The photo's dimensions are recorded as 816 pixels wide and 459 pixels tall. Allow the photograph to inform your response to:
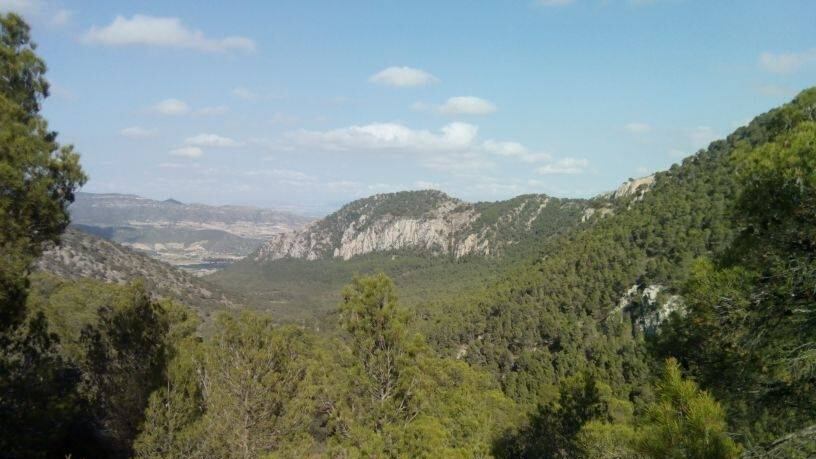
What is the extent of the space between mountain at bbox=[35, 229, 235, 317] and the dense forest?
218ft

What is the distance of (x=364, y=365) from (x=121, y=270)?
107182 mm

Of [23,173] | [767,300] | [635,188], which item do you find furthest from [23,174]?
[635,188]

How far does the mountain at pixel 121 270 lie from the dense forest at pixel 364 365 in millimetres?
66305

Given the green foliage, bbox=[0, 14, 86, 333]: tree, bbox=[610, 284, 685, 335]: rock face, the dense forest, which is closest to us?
the green foliage

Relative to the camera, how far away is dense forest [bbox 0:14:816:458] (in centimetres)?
622

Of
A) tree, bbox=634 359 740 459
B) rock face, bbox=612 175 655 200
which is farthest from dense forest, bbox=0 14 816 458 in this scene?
rock face, bbox=612 175 655 200

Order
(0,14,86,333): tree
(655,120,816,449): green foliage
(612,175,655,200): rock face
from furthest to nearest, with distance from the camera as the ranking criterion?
(612,175,655,200): rock face, (0,14,86,333): tree, (655,120,816,449): green foliage

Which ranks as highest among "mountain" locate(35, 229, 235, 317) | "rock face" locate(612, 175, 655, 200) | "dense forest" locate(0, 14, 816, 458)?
"rock face" locate(612, 175, 655, 200)

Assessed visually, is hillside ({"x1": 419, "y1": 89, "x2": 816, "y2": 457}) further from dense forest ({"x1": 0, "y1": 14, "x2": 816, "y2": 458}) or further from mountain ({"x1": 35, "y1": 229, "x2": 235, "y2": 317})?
mountain ({"x1": 35, "y1": 229, "x2": 235, "y2": 317})

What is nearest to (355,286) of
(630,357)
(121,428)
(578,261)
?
(121,428)

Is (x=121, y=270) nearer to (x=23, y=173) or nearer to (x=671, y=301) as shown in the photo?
(x=671, y=301)

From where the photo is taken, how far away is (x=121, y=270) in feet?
342

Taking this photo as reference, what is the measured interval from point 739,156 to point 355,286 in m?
12.0

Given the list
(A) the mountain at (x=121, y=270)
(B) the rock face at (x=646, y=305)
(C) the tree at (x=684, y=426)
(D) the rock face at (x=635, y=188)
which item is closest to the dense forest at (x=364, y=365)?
(C) the tree at (x=684, y=426)
